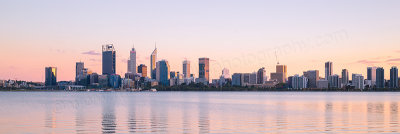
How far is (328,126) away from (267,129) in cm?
692

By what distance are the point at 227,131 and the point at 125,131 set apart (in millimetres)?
8797

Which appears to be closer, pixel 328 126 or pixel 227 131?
pixel 227 131

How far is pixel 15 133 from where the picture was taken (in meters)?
38.1

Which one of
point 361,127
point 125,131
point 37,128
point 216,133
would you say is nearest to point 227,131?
point 216,133

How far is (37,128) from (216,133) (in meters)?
17.1

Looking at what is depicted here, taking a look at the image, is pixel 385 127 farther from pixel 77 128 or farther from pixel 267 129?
pixel 77 128

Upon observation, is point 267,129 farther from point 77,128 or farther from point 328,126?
point 77,128

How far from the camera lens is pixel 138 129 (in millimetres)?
41531

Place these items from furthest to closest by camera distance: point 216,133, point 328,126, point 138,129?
point 328,126, point 138,129, point 216,133

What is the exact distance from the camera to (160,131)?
130 ft

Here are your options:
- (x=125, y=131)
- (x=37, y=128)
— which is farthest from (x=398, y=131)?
(x=37, y=128)

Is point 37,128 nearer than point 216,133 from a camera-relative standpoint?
No

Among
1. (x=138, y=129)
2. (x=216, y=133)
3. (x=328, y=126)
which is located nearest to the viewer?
(x=216, y=133)

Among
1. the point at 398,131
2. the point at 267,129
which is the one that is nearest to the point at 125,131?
the point at 267,129
